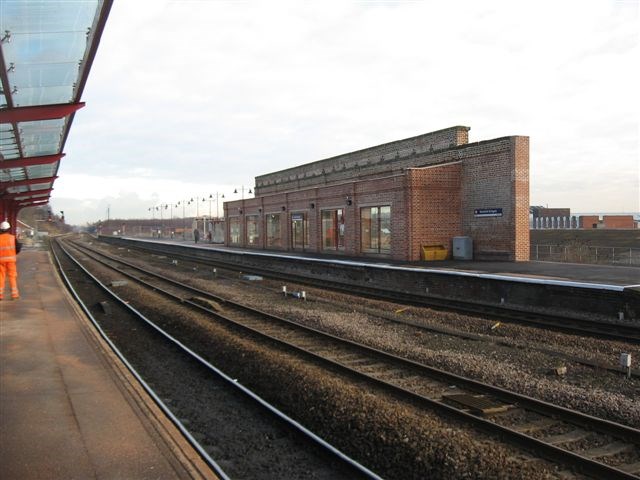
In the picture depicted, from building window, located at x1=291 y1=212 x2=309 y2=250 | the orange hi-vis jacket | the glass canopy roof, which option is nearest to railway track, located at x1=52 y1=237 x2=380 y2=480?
the orange hi-vis jacket

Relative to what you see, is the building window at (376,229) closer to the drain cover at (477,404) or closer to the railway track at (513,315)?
the railway track at (513,315)

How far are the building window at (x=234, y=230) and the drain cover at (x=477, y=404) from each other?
37.8 meters

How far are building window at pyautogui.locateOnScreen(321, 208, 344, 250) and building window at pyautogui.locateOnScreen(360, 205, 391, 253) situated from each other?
6.66 ft

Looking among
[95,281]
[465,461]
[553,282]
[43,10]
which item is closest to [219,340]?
[465,461]

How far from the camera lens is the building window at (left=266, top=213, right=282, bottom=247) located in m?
36.0

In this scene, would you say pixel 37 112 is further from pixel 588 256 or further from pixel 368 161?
pixel 588 256

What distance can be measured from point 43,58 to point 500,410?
506 inches

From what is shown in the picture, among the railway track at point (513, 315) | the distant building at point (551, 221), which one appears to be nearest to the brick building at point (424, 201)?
the railway track at point (513, 315)

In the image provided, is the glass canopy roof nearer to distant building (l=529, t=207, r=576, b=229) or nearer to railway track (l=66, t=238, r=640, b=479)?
railway track (l=66, t=238, r=640, b=479)

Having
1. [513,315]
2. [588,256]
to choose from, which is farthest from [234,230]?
[513,315]

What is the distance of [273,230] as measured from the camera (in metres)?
36.9

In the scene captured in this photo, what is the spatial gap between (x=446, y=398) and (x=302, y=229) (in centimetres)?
2597

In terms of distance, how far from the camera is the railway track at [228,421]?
509 centimetres

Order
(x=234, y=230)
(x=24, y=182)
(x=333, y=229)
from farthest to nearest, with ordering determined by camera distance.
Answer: (x=234, y=230) < (x=24, y=182) < (x=333, y=229)
